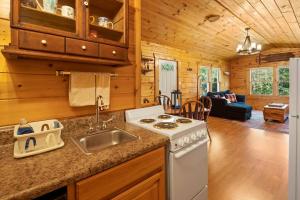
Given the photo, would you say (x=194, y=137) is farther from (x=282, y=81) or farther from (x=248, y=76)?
(x=248, y=76)

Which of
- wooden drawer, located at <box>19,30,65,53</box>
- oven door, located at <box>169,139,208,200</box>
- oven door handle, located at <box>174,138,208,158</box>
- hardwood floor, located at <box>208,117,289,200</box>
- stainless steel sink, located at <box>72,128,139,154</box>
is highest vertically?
wooden drawer, located at <box>19,30,65,53</box>

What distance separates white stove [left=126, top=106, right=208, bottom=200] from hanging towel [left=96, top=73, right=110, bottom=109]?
315 mm

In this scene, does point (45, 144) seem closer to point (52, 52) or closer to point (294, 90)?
point (52, 52)

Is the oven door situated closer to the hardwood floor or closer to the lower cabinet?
the lower cabinet

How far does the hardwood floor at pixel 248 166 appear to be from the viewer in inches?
73.0

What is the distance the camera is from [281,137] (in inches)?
143

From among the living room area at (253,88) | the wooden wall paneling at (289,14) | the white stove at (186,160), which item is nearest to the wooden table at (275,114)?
the living room area at (253,88)

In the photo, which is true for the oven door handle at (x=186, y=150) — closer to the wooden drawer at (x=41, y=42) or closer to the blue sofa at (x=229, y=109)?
the wooden drawer at (x=41, y=42)

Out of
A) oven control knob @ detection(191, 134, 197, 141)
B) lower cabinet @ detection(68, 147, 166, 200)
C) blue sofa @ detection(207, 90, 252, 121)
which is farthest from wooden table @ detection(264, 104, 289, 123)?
lower cabinet @ detection(68, 147, 166, 200)

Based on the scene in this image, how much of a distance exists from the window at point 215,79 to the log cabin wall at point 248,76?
133 cm

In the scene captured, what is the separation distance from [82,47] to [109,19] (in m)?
0.55

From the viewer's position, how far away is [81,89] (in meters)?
1.38

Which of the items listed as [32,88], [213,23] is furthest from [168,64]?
[32,88]

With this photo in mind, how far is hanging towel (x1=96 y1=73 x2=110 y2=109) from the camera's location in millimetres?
1487
